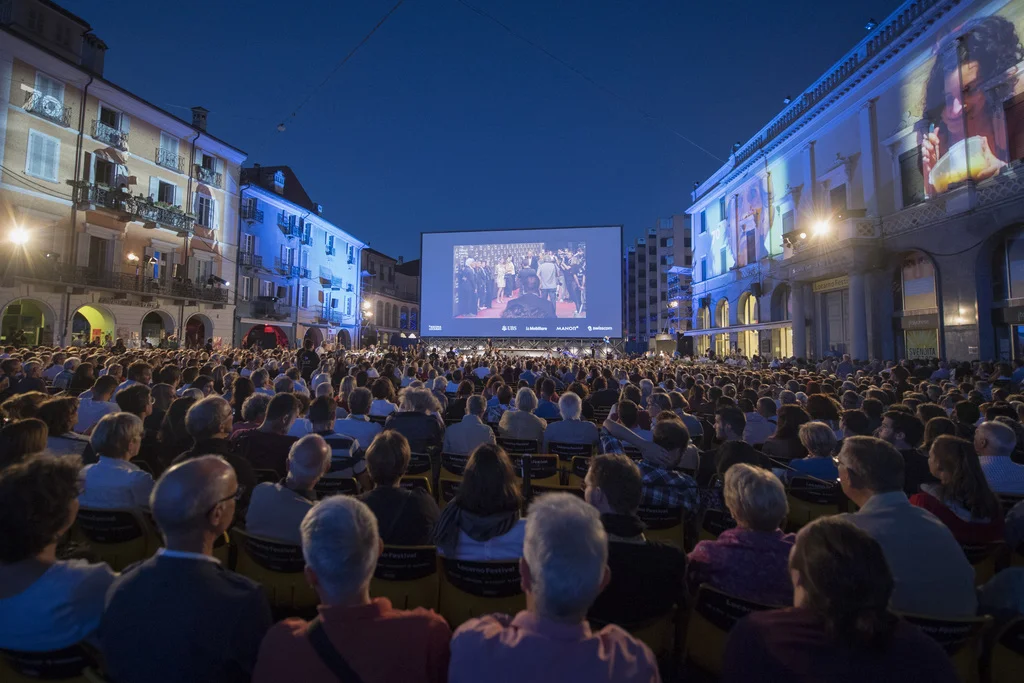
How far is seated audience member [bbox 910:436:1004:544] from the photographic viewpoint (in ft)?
9.66

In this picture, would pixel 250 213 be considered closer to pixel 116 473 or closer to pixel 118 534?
pixel 116 473

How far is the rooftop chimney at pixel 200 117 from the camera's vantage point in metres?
26.6

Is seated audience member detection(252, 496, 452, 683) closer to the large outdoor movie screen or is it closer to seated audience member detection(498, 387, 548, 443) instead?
seated audience member detection(498, 387, 548, 443)

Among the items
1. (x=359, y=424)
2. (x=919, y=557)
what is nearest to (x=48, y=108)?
(x=359, y=424)

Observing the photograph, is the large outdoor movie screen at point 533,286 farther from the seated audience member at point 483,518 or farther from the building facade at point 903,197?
the seated audience member at point 483,518

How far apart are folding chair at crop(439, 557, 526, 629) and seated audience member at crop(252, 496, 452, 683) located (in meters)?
0.73

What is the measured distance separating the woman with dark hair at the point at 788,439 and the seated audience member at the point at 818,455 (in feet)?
2.26

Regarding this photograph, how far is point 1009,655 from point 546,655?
6.68ft

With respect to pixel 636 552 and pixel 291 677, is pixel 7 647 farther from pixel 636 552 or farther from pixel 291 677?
pixel 636 552

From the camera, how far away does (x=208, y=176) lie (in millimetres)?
26719

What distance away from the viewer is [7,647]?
68.3 inches

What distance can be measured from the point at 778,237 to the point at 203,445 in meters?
28.1

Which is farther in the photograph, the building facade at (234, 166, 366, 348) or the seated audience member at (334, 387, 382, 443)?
the building facade at (234, 166, 366, 348)

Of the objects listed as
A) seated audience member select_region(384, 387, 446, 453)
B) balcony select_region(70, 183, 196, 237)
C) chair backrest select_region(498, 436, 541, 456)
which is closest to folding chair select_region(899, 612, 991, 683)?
chair backrest select_region(498, 436, 541, 456)
